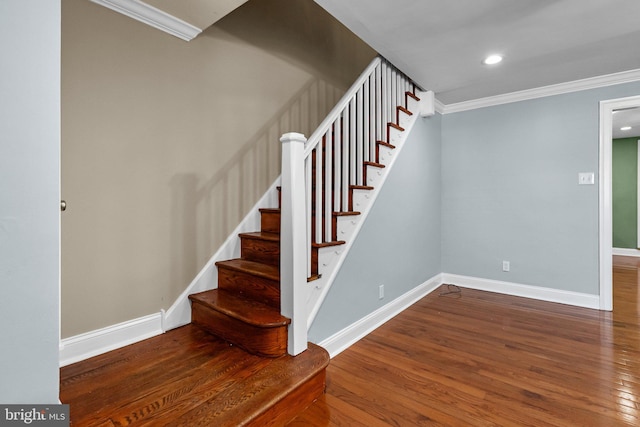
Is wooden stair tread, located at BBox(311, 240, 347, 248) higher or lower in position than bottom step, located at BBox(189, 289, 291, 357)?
higher

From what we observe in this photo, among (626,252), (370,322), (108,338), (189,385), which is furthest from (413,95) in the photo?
(626,252)

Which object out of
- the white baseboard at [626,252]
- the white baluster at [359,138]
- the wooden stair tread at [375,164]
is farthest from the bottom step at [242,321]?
the white baseboard at [626,252]

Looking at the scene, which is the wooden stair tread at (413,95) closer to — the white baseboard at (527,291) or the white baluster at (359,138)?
the white baluster at (359,138)

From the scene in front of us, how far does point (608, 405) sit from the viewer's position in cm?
167

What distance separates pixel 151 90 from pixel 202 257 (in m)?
1.17

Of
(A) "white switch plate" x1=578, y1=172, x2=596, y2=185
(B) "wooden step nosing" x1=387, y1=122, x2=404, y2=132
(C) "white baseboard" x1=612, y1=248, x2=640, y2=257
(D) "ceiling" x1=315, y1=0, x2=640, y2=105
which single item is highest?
(D) "ceiling" x1=315, y1=0, x2=640, y2=105

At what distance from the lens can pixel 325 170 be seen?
7.29ft

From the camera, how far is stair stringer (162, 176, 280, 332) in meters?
2.20

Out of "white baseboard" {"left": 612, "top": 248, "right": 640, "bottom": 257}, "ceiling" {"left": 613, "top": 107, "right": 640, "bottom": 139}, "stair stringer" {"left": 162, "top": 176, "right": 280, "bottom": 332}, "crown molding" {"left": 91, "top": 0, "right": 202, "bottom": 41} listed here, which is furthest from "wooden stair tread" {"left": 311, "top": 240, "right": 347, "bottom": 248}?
"white baseboard" {"left": 612, "top": 248, "right": 640, "bottom": 257}

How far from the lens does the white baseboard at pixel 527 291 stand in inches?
126

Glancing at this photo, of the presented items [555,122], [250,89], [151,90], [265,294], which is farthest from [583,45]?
[151,90]

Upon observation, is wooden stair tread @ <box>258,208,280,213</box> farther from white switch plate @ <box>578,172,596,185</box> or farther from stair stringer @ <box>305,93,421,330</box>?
white switch plate @ <box>578,172,596,185</box>

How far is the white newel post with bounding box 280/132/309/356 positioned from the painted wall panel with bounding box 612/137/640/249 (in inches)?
290

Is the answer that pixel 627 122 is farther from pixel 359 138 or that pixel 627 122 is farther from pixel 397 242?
pixel 359 138
